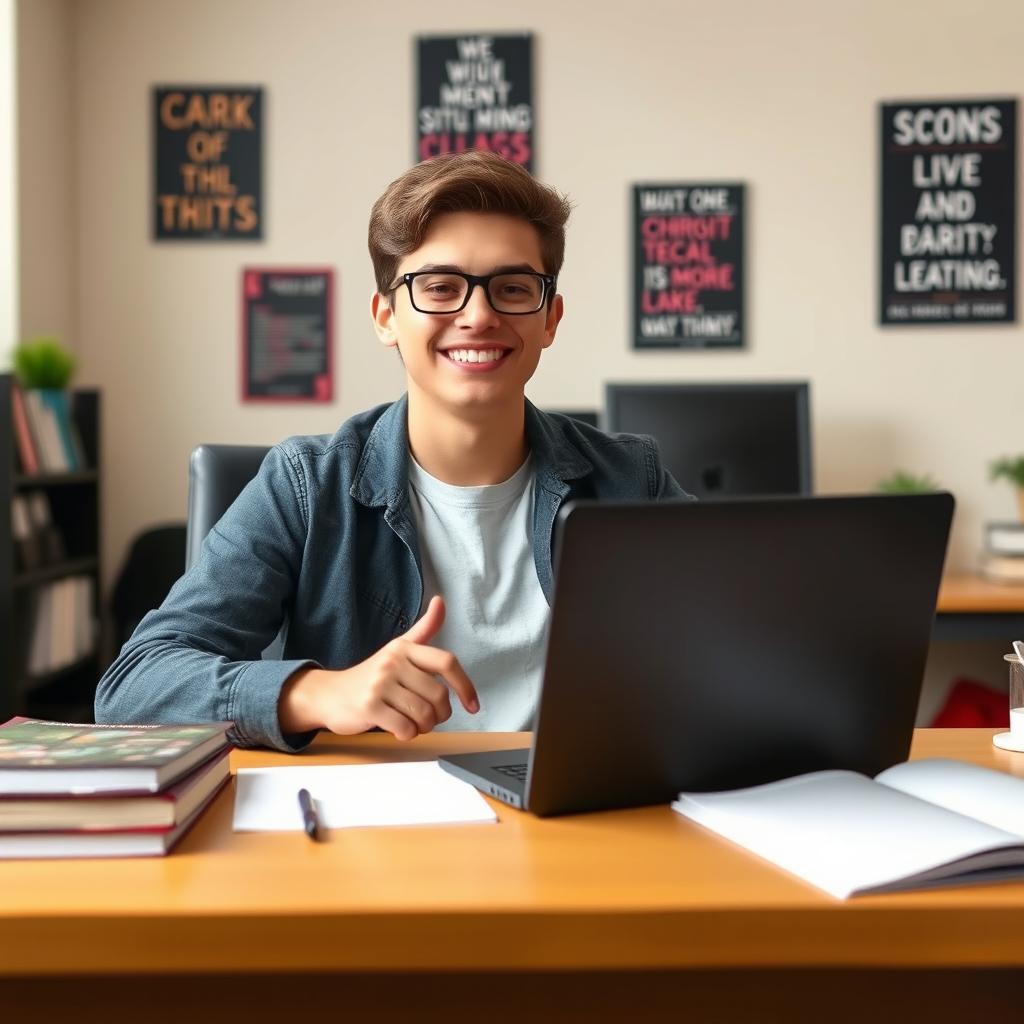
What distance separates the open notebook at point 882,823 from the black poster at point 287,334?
9.09 feet

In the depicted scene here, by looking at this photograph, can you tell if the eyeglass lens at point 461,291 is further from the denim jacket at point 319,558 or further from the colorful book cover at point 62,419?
the colorful book cover at point 62,419

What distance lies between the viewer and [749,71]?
354cm

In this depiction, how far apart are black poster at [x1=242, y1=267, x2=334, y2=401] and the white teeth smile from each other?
85.2 inches

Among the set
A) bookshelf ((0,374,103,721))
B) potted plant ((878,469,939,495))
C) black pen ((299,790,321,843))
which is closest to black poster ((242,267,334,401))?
bookshelf ((0,374,103,721))

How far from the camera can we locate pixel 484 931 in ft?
2.41

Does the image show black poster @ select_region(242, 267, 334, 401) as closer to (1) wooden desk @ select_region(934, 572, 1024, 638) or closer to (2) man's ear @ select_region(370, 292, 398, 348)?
(1) wooden desk @ select_region(934, 572, 1024, 638)

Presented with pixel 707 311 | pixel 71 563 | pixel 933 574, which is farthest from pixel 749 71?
pixel 933 574

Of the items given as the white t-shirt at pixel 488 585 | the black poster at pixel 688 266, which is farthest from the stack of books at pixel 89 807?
the black poster at pixel 688 266

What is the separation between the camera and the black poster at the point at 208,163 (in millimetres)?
3576

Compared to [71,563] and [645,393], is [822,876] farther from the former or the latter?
[71,563]

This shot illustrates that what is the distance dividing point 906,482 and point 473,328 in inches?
85.8

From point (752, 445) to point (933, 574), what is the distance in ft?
7.61

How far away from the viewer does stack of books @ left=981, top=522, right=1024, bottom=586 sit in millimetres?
3238

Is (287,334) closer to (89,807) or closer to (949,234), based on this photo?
(949,234)
